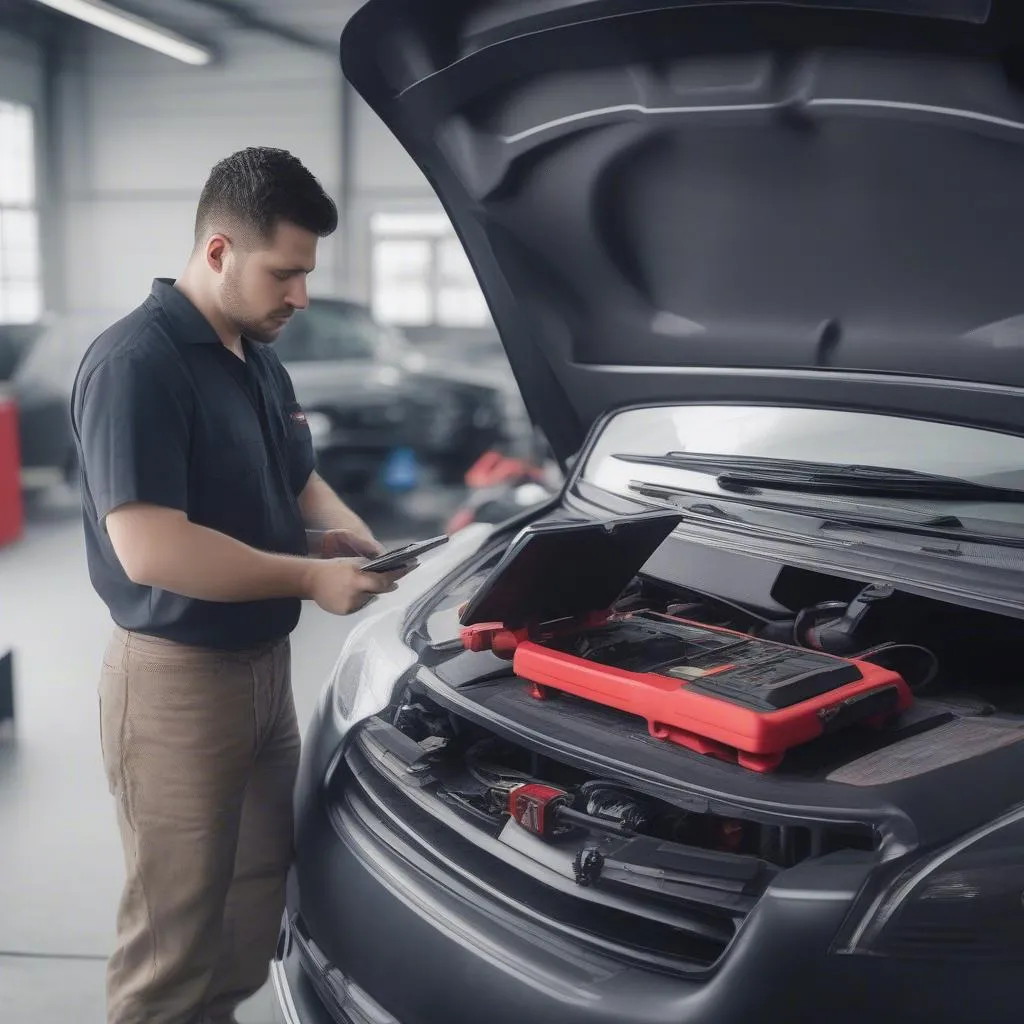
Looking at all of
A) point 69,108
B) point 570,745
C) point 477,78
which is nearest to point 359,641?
point 570,745

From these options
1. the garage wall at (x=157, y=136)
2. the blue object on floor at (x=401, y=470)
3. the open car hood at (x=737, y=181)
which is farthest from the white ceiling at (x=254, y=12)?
the open car hood at (x=737, y=181)

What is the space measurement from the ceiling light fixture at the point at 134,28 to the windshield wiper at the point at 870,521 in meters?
8.47

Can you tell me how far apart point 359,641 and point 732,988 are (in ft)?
3.28

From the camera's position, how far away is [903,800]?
1160mm

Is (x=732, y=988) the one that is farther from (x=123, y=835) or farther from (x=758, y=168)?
(x=758, y=168)

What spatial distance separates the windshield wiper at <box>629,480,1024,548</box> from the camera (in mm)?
1615

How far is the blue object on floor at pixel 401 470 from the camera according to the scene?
257 inches

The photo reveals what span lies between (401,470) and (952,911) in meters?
5.64

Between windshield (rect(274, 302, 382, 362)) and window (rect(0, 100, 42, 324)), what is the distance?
7.12 meters

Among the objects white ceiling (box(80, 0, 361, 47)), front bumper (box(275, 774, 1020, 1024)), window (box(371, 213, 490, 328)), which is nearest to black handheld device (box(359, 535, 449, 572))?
front bumper (box(275, 774, 1020, 1024))

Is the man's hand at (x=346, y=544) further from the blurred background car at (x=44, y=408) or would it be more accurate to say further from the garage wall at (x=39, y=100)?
the garage wall at (x=39, y=100)

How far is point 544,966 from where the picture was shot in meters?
1.23

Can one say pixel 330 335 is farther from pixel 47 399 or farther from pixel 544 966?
pixel 544 966

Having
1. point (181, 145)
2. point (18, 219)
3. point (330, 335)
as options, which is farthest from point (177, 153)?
point (330, 335)
